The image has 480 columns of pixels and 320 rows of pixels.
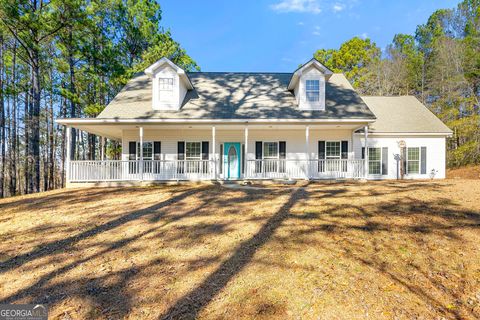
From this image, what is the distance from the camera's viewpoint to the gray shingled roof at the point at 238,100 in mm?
12141

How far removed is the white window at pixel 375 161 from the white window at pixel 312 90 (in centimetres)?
459

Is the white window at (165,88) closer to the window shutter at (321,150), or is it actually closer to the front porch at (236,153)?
the front porch at (236,153)

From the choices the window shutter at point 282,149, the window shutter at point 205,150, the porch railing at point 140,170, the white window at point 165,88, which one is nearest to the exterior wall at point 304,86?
the window shutter at point 282,149

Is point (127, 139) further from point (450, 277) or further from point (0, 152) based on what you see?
point (0, 152)

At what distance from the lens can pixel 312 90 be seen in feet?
42.2

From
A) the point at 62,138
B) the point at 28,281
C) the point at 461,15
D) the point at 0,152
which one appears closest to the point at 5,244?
the point at 28,281

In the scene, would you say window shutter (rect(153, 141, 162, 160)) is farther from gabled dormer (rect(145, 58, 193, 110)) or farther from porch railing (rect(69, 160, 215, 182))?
gabled dormer (rect(145, 58, 193, 110))

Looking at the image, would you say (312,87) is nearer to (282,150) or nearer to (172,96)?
(282,150)

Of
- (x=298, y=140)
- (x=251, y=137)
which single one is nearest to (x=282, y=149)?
(x=298, y=140)

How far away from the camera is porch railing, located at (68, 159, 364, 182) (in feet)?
38.4

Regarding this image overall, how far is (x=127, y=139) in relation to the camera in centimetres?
1317

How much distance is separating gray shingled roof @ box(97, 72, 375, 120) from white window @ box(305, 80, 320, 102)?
2.50 ft

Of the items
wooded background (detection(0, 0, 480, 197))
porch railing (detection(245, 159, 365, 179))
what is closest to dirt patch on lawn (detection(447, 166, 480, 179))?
wooded background (detection(0, 0, 480, 197))

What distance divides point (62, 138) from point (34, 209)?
21827 mm
